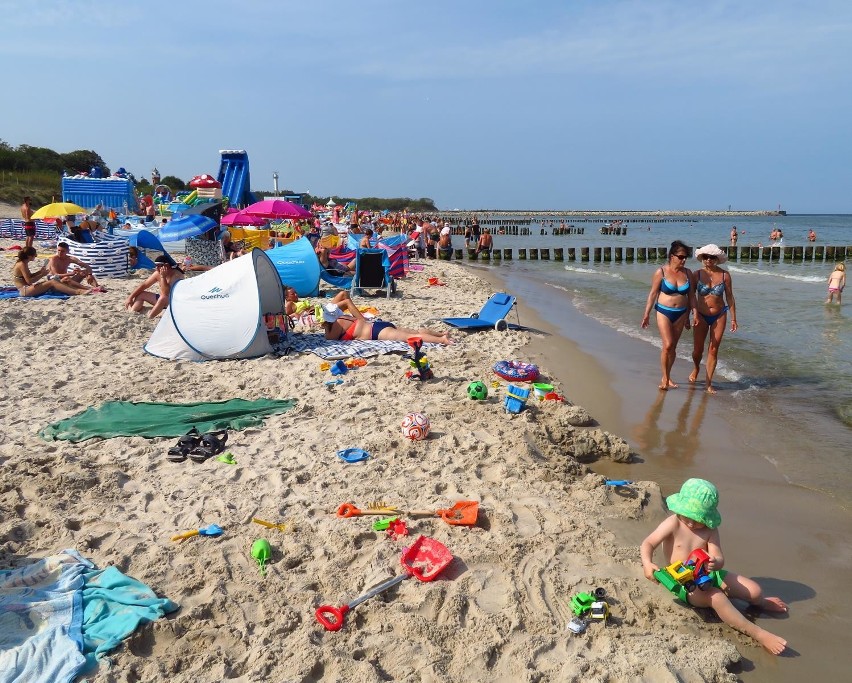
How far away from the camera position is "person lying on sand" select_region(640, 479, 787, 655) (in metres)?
3.03

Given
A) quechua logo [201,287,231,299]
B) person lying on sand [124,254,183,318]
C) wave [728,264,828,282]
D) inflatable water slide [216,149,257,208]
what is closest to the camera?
quechua logo [201,287,231,299]

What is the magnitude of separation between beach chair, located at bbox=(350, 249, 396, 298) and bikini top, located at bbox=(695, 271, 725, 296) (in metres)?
6.18

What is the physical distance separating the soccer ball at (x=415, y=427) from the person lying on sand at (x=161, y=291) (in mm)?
4862

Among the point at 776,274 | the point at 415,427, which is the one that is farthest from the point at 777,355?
the point at 776,274

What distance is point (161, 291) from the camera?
9094 millimetres

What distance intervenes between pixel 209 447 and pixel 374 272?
7.40m

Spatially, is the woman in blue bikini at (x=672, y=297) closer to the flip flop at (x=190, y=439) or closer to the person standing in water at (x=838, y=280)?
the flip flop at (x=190, y=439)

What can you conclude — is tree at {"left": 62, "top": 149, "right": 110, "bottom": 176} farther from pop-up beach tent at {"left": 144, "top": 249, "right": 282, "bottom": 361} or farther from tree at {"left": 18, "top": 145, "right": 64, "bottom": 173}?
pop-up beach tent at {"left": 144, "top": 249, "right": 282, "bottom": 361}

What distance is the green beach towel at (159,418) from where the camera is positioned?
5.03 meters

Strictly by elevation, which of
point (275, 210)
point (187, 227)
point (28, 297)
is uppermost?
point (275, 210)

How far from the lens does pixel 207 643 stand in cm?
280

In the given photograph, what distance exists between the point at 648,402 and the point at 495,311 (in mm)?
3274

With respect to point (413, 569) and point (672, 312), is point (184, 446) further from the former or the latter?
point (672, 312)

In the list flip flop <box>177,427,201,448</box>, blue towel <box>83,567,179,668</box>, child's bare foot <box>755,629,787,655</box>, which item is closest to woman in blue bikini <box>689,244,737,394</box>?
child's bare foot <box>755,629,787,655</box>
